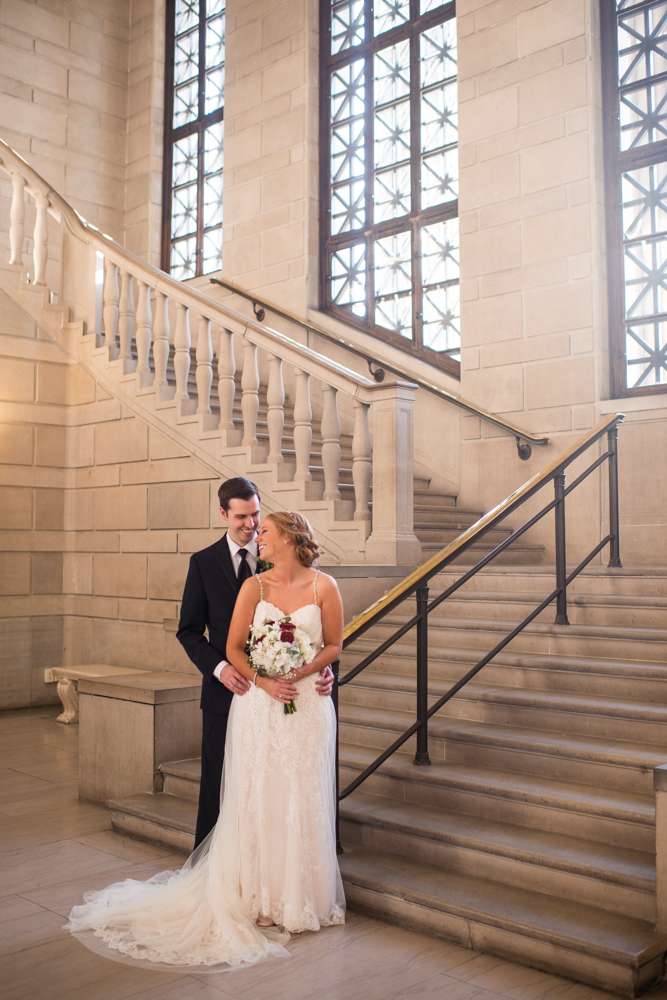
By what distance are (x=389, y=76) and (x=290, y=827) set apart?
313 inches

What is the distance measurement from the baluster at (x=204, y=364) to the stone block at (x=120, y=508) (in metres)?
1.04

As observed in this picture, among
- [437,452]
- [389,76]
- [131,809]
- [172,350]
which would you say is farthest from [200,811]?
[389,76]

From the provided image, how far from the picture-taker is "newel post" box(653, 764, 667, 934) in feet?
9.53

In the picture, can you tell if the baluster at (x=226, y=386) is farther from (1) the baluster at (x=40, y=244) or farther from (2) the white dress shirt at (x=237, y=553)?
(2) the white dress shirt at (x=237, y=553)

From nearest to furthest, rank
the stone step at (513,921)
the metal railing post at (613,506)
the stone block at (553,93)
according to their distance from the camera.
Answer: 1. the stone step at (513,921)
2. the metal railing post at (613,506)
3. the stone block at (553,93)

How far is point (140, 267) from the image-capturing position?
24.9 feet

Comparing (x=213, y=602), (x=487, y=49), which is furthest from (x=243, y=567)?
(x=487, y=49)

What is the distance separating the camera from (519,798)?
370 cm

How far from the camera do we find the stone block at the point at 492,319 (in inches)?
298

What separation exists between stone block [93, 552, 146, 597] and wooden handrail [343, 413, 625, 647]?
138 inches

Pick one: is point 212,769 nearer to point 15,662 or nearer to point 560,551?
point 560,551

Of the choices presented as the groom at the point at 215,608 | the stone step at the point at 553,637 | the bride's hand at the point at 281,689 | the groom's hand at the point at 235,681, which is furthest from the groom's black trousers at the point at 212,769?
the stone step at the point at 553,637

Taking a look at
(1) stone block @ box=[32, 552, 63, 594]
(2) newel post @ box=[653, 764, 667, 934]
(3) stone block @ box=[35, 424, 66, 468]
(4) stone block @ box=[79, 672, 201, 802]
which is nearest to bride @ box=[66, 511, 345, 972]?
(2) newel post @ box=[653, 764, 667, 934]

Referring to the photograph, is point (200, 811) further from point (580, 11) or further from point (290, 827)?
point (580, 11)
